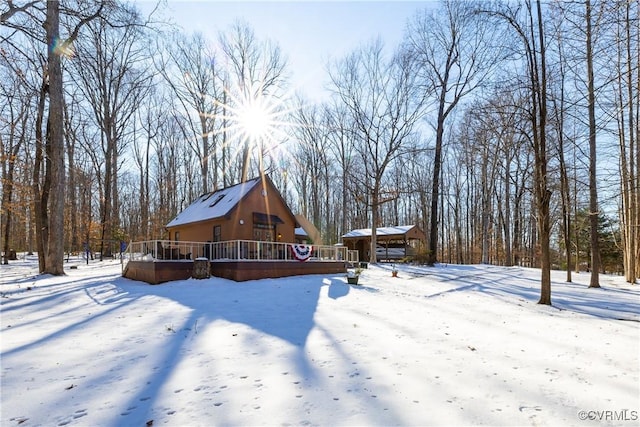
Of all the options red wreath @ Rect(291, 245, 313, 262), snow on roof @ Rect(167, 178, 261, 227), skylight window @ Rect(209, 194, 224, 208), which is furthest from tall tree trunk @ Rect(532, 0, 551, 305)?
skylight window @ Rect(209, 194, 224, 208)

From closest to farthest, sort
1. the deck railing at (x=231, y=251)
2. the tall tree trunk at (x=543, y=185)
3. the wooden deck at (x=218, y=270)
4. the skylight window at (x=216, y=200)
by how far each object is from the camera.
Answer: the tall tree trunk at (x=543, y=185) < the wooden deck at (x=218, y=270) < the deck railing at (x=231, y=251) < the skylight window at (x=216, y=200)

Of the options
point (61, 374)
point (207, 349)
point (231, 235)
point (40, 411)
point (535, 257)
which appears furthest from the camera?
point (535, 257)

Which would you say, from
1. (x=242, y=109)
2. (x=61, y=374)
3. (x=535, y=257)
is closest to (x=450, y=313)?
(x=61, y=374)

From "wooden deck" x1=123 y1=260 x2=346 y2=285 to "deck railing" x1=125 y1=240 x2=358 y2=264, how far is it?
0.25 meters

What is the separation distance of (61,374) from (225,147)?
24.1 m

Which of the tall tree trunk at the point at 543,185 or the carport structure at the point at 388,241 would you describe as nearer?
the tall tree trunk at the point at 543,185

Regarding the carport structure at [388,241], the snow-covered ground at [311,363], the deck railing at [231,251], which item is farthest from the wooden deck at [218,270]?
the carport structure at [388,241]

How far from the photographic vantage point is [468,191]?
35.3 meters

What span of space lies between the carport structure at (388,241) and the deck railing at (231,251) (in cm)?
1193

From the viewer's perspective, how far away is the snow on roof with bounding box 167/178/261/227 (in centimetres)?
1532

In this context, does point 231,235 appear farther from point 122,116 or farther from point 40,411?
point 122,116

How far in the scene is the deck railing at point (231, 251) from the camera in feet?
41.6

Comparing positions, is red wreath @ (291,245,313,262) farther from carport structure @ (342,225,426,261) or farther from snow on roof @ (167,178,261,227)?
carport structure @ (342,225,426,261)

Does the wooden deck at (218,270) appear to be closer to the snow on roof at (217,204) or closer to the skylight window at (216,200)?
the snow on roof at (217,204)
